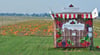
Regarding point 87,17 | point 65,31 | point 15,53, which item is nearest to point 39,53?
point 15,53

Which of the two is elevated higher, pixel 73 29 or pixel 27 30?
pixel 73 29

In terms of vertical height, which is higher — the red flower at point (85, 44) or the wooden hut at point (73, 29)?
the wooden hut at point (73, 29)

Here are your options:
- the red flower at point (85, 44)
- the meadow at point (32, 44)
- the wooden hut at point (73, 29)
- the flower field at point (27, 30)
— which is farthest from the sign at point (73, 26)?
the flower field at point (27, 30)

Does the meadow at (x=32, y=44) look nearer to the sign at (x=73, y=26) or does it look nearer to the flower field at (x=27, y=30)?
the flower field at (x=27, y=30)

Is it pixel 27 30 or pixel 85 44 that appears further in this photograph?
pixel 27 30

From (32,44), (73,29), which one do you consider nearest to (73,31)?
(73,29)

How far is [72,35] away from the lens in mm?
19141

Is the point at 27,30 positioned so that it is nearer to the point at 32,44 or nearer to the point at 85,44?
the point at 32,44

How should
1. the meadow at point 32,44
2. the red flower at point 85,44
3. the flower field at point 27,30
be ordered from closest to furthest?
the meadow at point 32,44, the red flower at point 85,44, the flower field at point 27,30

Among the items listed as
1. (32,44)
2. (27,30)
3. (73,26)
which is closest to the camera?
(73,26)

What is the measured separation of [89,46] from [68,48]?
1342mm

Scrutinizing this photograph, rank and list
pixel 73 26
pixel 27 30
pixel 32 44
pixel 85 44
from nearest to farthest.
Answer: pixel 73 26, pixel 85 44, pixel 32 44, pixel 27 30

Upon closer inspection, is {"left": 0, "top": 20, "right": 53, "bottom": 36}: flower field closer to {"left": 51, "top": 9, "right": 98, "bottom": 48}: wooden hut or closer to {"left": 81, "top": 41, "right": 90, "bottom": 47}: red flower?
{"left": 51, "top": 9, "right": 98, "bottom": 48}: wooden hut
